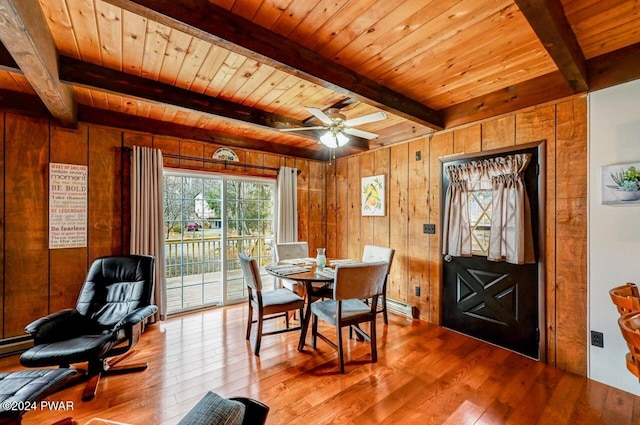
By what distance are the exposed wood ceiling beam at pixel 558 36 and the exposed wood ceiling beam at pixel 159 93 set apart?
8.00 feet

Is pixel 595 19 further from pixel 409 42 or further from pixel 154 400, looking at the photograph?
pixel 154 400

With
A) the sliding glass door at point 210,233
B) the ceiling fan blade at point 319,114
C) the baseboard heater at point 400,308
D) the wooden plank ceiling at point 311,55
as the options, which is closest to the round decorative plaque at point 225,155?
the sliding glass door at point 210,233

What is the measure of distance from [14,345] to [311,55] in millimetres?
3948

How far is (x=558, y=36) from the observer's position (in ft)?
5.18

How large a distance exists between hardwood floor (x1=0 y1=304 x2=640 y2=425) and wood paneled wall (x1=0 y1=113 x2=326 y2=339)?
0.62m

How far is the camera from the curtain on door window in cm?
259

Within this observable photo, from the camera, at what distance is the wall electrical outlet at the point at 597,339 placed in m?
2.21

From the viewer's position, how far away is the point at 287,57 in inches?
72.4

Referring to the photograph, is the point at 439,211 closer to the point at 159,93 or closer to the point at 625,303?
the point at 625,303

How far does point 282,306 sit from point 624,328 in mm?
2348

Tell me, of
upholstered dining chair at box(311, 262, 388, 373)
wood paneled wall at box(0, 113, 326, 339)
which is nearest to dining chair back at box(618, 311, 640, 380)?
upholstered dining chair at box(311, 262, 388, 373)

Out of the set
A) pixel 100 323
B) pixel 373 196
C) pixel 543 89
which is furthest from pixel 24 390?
pixel 543 89

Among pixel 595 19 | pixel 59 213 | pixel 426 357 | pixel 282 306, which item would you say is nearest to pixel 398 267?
pixel 426 357

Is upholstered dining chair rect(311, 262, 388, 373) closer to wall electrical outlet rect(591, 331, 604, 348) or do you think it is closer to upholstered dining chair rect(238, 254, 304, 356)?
upholstered dining chair rect(238, 254, 304, 356)
